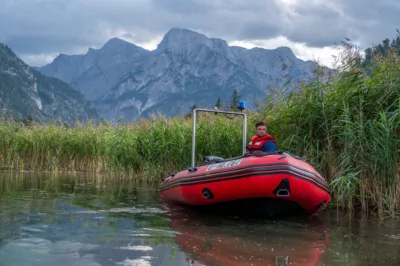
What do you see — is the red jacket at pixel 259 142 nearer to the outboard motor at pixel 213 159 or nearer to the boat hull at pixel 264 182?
the outboard motor at pixel 213 159

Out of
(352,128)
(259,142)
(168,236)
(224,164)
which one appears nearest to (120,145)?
(259,142)

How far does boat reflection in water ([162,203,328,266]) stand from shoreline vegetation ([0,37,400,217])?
3.13ft

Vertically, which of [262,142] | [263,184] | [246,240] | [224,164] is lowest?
[246,240]

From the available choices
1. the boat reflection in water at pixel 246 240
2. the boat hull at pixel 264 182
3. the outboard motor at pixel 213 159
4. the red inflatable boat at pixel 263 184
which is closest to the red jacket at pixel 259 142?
the outboard motor at pixel 213 159

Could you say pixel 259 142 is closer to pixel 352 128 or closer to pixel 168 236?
pixel 352 128

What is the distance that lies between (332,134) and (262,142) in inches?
42.0

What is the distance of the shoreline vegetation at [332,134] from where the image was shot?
6957 mm

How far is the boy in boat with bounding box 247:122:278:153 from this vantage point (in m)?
7.68

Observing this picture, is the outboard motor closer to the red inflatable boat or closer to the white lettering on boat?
the red inflatable boat

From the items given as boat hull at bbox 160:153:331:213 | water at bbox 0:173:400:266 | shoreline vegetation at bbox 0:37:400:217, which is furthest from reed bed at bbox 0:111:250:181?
boat hull at bbox 160:153:331:213

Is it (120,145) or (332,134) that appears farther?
(120,145)

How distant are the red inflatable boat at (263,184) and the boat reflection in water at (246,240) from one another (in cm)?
25

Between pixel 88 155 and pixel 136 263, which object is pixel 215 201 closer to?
pixel 136 263

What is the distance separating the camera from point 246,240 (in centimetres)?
545
